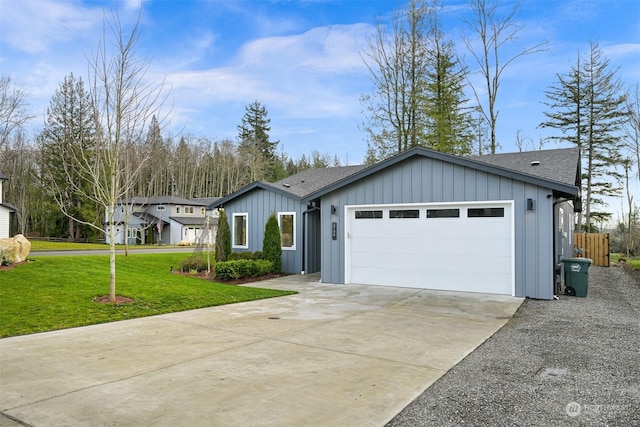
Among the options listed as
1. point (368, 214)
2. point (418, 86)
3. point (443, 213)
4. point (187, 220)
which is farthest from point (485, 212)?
point (187, 220)

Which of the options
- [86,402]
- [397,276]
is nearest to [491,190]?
[397,276]

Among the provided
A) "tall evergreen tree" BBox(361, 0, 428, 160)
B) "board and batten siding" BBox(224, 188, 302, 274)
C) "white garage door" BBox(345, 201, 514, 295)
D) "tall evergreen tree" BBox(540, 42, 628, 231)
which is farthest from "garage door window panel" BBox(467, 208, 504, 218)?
"tall evergreen tree" BBox(540, 42, 628, 231)

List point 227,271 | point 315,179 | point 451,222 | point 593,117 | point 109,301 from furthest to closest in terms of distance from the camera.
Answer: point 593,117, point 315,179, point 227,271, point 451,222, point 109,301

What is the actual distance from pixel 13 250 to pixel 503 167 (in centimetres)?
1307

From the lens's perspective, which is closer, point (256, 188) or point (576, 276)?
point (576, 276)

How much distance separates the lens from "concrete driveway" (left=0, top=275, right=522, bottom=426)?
3.24 m

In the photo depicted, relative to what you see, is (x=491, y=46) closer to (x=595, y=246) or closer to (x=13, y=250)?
(x=595, y=246)

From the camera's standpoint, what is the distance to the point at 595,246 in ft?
58.1

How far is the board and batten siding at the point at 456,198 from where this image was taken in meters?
8.77

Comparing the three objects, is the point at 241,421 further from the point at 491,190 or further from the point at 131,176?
the point at 491,190

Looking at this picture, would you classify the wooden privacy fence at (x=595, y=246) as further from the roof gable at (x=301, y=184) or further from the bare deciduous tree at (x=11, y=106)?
the bare deciduous tree at (x=11, y=106)

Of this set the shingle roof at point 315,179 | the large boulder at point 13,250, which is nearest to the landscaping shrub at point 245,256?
the shingle roof at point 315,179

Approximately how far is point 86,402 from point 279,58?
1560cm

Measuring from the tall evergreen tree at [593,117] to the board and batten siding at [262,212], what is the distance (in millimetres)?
18551
